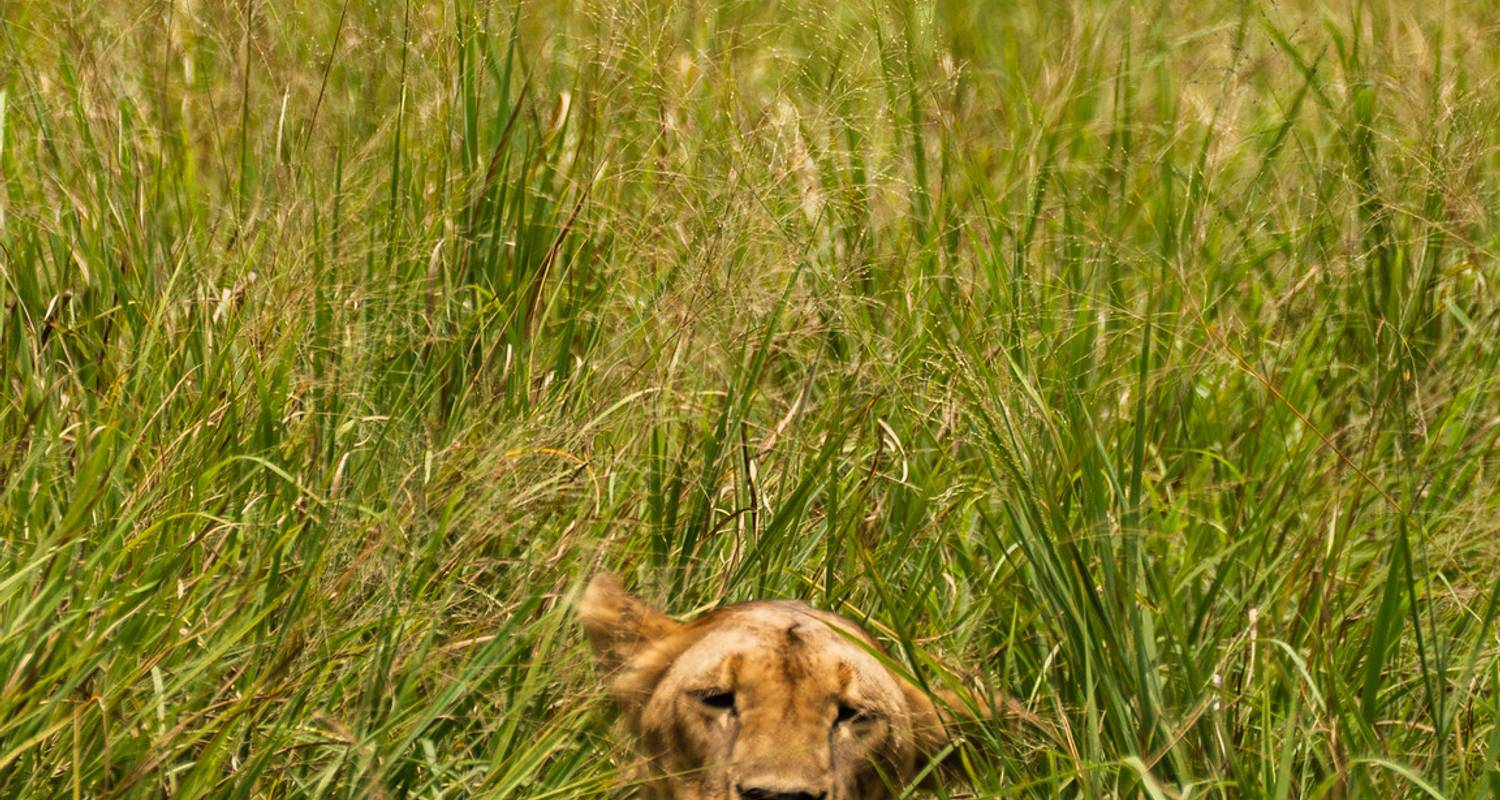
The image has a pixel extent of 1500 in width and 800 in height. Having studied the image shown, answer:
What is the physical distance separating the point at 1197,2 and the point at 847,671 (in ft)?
13.6

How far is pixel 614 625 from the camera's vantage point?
307 centimetres

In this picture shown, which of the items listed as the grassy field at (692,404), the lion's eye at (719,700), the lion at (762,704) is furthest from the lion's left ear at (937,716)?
the lion's eye at (719,700)

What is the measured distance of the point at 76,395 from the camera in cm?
366

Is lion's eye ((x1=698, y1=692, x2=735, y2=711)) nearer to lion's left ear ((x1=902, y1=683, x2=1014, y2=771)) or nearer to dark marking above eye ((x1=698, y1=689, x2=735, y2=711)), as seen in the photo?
dark marking above eye ((x1=698, y1=689, x2=735, y2=711))

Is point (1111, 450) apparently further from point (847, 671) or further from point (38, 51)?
point (38, 51)

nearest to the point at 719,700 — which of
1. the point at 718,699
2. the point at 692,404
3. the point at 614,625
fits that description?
the point at 718,699

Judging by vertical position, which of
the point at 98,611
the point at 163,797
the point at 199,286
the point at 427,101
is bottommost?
the point at 163,797

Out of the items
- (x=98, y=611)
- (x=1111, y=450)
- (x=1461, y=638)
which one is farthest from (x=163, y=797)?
(x=1461, y=638)

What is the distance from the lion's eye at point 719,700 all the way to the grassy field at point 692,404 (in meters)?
0.21

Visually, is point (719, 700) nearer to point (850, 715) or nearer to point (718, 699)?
point (718, 699)

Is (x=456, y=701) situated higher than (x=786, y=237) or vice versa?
(x=786, y=237)

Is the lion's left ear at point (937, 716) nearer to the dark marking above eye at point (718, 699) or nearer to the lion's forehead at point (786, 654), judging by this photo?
the lion's forehead at point (786, 654)

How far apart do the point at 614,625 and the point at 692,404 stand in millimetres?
744

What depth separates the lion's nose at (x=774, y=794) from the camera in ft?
8.82
